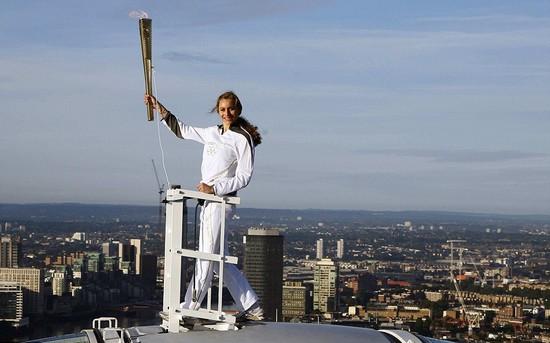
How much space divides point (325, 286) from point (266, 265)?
3021cm

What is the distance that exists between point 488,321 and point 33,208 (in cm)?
4033

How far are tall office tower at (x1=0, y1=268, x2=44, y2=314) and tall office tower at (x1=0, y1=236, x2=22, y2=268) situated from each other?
5.08ft

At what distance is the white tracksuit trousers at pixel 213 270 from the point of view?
36.1 ft

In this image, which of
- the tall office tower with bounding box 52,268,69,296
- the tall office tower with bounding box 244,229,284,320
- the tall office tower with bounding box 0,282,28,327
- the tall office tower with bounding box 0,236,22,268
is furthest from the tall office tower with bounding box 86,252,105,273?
the tall office tower with bounding box 244,229,284,320

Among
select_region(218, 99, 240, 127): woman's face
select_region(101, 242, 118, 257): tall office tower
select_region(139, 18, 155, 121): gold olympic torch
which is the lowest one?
select_region(101, 242, 118, 257): tall office tower

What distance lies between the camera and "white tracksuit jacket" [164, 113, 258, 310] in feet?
36.2

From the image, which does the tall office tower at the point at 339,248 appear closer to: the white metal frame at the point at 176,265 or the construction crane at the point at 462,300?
the construction crane at the point at 462,300

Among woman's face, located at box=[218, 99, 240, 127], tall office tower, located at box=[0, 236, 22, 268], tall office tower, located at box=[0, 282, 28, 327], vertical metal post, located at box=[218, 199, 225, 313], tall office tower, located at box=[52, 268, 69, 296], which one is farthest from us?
tall office tower, located at box=[0, 236, 22, 268]

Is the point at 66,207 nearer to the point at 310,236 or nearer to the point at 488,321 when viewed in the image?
the point at 310,236

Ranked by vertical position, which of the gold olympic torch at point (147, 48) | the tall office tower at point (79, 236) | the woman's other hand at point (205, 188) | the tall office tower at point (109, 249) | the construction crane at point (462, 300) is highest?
the gold olympic torch at point (147, 48)

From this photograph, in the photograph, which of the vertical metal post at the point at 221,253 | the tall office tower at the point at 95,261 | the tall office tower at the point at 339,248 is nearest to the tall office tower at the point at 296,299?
the tall office tower at the point at 95,261

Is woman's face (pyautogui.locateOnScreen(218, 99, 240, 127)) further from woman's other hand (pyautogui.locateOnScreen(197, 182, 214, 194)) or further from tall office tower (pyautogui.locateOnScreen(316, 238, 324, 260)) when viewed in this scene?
tall office tower (pyautogui.locateOnScreen(316, 238, 324, 260))

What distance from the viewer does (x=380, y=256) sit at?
75375 mm

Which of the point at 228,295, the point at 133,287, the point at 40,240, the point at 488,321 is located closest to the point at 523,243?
the point at 40,240
